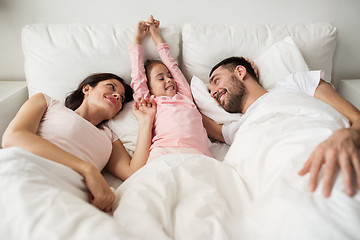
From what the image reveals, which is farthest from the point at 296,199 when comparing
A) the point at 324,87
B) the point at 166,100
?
the point at 166,100

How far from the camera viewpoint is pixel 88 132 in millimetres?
1306

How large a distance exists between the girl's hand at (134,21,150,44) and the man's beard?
624mm

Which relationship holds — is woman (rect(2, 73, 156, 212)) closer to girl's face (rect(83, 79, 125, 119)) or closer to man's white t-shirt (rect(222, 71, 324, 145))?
girl's face (rect(83, 79, 125, 119))

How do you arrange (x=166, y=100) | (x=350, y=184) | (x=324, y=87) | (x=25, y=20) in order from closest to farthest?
(x=350, y=184), (x=324, y=87), (x=166, y=100), (x=25, y=20)

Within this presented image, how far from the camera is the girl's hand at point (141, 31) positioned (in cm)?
170

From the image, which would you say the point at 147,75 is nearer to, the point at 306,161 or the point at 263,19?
the point at 263,19

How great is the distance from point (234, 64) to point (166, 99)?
455mm

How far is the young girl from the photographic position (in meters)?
1.38

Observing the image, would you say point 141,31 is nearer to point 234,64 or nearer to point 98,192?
point 234,64

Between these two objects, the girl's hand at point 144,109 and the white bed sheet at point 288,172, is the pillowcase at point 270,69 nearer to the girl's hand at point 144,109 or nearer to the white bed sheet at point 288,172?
the girl's hand at point 144,109

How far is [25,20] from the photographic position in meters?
1.89

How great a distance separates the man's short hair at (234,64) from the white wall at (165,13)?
1.52 ft

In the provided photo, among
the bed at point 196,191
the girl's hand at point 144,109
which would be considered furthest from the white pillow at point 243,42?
the girl's hand at point 144,109

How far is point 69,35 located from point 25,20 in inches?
18.2
